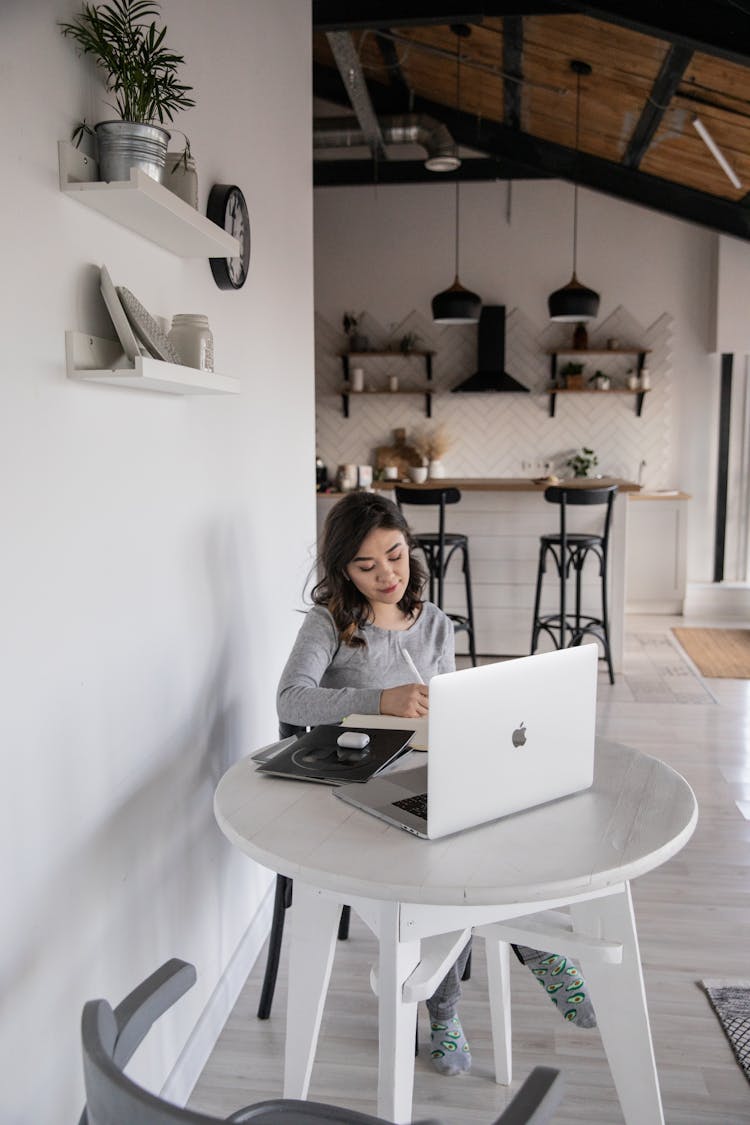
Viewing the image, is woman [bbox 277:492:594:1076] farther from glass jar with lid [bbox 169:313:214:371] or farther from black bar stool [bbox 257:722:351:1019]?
glass jar with lid [bbox 169:313:214:371]

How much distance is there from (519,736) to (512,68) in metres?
5.43

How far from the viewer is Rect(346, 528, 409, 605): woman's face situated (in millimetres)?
2207

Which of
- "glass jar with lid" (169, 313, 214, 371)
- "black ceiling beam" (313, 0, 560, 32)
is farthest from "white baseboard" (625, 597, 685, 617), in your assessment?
"glass jar with lid" (169, 313, 214, 371)

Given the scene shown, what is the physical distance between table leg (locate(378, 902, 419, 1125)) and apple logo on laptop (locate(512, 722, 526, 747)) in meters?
0.31

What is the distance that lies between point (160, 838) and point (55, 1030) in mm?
507

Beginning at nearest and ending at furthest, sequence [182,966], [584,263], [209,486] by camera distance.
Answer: [182,966] < [209,486] < [584,263]

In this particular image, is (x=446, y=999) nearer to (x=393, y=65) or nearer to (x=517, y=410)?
(x=393, y=65)

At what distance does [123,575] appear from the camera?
1.68 metres

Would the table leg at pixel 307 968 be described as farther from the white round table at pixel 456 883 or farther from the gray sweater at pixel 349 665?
the gray sweater at pixel 349 665

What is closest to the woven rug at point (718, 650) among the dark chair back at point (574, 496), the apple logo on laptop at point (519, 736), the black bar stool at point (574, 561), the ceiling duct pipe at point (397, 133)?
the black bar stool at point (574, 561)

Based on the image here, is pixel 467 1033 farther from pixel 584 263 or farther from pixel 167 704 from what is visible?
pixel 584 263

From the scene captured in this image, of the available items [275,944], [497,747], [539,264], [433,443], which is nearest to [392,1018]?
[497,747]

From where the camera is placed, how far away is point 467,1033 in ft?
7.30

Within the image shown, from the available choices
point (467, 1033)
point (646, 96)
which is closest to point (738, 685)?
point (646, 96)
